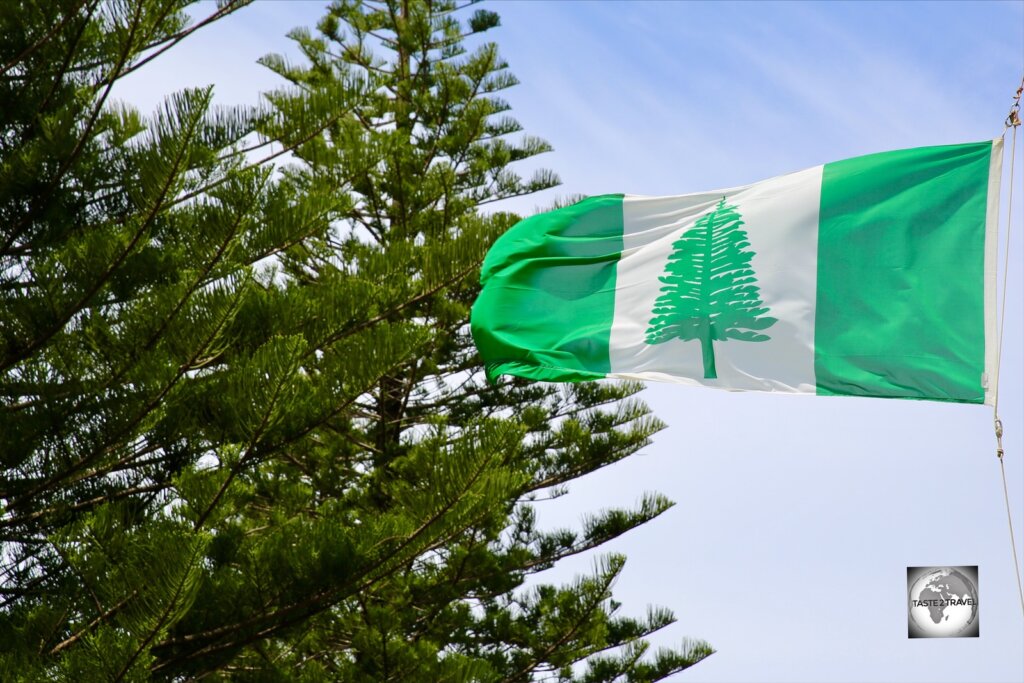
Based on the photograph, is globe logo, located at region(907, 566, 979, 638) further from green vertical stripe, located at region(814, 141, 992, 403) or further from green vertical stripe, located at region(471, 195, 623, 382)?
green vertical stripe, located at region(471, 195, 623, 382)

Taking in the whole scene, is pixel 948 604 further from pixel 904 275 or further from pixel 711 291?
pixel 711 291

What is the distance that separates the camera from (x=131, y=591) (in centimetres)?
528

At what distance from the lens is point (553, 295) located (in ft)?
19.1

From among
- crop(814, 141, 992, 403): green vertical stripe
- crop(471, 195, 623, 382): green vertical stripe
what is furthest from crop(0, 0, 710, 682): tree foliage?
crop(814, 141, 992, 403): green vertical stripe

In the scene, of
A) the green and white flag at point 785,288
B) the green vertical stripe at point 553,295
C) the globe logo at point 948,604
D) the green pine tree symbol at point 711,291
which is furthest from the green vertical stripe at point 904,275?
the green vertical stripe at point 553,295

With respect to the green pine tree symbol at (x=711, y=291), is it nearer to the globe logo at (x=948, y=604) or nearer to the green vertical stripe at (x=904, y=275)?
the green vertical stripe at (x=904, y=275)

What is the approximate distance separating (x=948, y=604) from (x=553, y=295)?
213 cm

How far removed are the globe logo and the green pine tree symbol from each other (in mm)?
1060

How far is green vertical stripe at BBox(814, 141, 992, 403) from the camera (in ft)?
14.9

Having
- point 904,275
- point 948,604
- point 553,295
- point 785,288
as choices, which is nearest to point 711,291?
point 785,288

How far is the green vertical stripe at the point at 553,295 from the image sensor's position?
5480mm

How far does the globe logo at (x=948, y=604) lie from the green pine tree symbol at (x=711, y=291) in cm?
106

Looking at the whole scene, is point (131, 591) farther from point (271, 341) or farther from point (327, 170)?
point (327, 170)

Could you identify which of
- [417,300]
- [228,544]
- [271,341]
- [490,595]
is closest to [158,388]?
[271,341]
